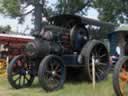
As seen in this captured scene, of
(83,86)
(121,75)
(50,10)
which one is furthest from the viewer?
(50,10)

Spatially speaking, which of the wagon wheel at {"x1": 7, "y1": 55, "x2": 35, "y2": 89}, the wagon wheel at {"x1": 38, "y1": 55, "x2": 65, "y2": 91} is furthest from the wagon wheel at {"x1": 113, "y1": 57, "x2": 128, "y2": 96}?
the wagon wheel at {"x1": 7, "y1": 55, "x2": 35, "y2": 89}

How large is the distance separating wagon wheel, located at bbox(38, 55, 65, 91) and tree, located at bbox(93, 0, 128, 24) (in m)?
8.67

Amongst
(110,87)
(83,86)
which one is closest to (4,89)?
(83,86)

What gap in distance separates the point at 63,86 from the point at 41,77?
3.97 feet

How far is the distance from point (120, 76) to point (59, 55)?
3.80 meters

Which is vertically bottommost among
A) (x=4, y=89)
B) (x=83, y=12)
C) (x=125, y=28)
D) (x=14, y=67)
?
(x=4, y=89)

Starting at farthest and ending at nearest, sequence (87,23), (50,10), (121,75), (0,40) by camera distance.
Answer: (50,10)
(0,40)
(87,23)
(121,75)

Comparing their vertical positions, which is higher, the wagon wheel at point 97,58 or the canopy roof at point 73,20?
the canopy roof at point 73,20

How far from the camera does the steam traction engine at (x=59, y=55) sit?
10.6m

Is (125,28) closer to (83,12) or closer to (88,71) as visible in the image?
(88,71)

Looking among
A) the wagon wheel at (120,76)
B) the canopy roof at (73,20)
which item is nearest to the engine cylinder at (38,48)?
the canopy roof at (73,20)

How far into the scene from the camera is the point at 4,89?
1103 cm

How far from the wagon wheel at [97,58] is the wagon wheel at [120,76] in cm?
333

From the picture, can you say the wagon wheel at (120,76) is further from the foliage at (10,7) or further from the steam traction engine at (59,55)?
the foliage at (10,7)
